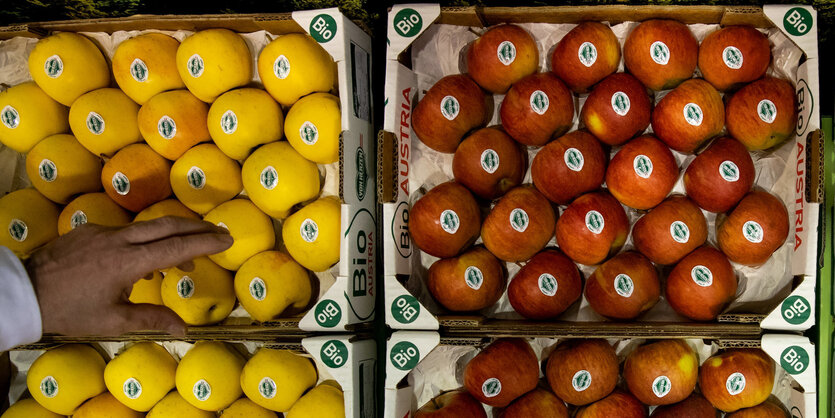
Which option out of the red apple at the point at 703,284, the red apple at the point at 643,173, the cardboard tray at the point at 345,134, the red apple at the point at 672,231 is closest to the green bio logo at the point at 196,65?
the cardboard tray at the point at 345,134

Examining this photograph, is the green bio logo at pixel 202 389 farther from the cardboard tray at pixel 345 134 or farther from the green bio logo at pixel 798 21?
the green bio logo at pixel 798 21

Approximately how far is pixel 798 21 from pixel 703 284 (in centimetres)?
70

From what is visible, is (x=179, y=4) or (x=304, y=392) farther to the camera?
(x=179, y=4)

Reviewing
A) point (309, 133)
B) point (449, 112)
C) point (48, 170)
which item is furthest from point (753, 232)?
point (48, 170)

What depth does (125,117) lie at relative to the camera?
167cm

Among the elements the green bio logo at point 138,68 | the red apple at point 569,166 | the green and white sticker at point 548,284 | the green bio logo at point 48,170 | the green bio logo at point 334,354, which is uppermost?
the green bio logo at point 138,68

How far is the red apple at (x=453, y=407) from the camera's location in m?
1.52

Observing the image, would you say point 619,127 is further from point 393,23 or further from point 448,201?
point 393,23

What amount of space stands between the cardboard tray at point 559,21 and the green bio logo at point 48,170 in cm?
96

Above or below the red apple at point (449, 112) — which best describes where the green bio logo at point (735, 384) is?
below

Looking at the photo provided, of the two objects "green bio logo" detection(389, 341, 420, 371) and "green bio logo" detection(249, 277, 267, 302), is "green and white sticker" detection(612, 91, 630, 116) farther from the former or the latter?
"green bio logo" detection(249, 277, 267, 302)

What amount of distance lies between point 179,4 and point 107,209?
0.81 meters

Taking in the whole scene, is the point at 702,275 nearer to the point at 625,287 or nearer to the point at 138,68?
the point at 625,287

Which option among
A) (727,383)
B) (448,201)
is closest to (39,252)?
(448,201)
